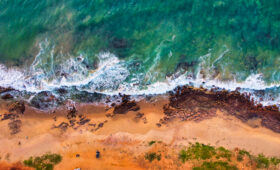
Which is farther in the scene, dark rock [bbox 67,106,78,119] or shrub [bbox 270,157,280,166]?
dark rock [bbox 67,106,78,119]

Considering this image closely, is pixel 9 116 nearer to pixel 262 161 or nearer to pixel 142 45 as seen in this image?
pixel 142 45

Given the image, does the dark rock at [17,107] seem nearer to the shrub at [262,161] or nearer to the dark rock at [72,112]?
the dark rock at [72,112]

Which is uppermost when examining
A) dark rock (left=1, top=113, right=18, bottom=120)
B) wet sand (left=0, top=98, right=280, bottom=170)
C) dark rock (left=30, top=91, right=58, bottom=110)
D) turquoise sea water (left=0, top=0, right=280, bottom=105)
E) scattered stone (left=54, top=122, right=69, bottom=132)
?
turquoise sea water (left=0, top=0, right=280, bottom=105)

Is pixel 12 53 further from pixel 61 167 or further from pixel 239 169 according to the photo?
pixel 239 169

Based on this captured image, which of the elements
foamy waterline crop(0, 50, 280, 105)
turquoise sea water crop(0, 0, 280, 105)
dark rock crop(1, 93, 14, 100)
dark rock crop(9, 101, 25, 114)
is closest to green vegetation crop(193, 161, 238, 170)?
foamy waterline crop(0, 50, 280, 105)

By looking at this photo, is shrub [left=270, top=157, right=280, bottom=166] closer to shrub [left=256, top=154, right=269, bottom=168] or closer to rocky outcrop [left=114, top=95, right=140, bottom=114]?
shrub [left=256, top=154, right=269, bottom=168]

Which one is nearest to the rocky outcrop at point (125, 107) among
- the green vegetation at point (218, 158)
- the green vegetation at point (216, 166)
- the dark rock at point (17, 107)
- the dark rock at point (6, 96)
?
the green vegetation at point (218, 158)

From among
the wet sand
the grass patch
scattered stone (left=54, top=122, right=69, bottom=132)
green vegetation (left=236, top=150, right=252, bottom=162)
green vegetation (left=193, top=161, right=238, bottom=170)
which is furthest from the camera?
scattered stone (left=54, top=122, right=69, bottom=132)
